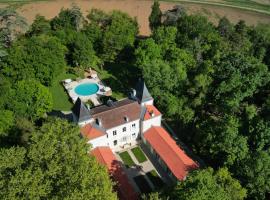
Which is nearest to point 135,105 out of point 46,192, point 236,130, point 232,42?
point 236,130

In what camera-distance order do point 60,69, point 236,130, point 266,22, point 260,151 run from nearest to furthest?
1. point 260,151
2. point 236,130
3. point 60,69
4. point 266,22

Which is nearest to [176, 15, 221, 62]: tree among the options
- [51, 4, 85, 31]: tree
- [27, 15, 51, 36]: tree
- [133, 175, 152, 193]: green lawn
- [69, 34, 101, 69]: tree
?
[69, 34, 101, 69]: tree

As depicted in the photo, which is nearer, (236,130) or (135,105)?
(236,130)

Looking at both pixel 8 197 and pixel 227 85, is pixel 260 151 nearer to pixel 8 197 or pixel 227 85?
pixel 227 85

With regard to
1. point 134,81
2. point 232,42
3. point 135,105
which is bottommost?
point 134,81

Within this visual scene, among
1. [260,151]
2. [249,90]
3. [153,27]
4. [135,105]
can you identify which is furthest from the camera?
[153,27]

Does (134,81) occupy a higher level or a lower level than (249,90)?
lower

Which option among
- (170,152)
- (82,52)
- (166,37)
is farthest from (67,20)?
(170,152)

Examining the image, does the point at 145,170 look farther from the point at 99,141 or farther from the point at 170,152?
the point at 99,141
